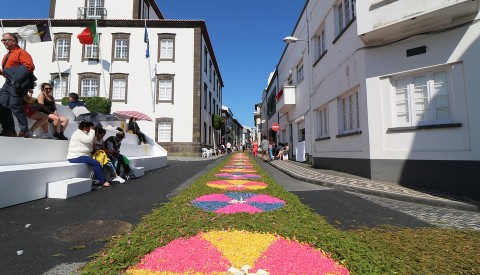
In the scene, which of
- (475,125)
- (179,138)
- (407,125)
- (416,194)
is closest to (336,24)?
(407,125)

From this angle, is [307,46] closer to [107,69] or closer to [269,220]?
[269,220]

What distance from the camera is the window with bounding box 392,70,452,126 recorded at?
269 inches

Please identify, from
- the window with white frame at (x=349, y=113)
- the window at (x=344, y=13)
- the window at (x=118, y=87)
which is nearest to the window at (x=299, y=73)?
the window at (x=344, y=13)

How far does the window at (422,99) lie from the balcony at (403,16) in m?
1.28

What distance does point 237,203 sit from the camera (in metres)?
4.82

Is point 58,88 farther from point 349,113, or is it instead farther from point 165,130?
point 349,113

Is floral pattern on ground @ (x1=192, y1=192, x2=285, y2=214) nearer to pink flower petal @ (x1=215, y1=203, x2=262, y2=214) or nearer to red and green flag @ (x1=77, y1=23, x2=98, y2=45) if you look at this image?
pink flower petal @ (x1=215, y1=203, x2=262, y2=214)

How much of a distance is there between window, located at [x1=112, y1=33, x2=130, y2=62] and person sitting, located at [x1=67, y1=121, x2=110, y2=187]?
71.3 feet

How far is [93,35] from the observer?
22500 mm

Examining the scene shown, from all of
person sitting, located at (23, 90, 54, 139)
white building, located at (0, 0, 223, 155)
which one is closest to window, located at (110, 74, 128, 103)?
white building, located at (0, 0, 223, 155)

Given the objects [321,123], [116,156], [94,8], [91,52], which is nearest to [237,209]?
[116,156]

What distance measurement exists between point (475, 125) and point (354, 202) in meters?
3.66

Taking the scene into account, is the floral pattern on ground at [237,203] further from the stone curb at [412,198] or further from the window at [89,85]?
the window at [89,85]

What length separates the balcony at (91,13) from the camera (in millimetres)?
26938
